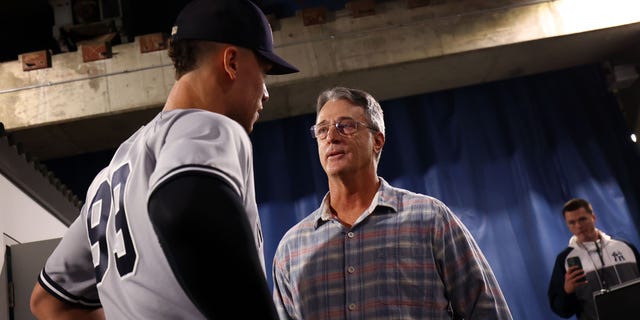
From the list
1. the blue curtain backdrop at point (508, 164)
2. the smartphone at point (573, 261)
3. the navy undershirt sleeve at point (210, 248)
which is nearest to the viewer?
the navy undershirt sleeve at point (210, 248)

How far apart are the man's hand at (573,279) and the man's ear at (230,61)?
3493 mm

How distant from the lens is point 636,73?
227 inches

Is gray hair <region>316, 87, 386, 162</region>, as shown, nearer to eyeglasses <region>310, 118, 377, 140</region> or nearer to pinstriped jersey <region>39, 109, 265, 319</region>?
eyeglasses <region>310, 118, 377, 140</region>

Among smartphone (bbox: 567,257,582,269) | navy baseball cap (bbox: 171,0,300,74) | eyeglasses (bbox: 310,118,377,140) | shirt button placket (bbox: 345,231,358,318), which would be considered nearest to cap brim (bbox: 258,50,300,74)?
navy baseball cap (bbox: 171,0,300,74)

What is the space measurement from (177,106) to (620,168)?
5140 mm

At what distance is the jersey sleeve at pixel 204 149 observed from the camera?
941mm

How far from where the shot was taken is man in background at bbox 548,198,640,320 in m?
4.34

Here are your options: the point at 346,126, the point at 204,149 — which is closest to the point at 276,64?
the point at 204,149

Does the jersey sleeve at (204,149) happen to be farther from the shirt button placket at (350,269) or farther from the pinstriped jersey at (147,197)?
the shirt button placket at (350,269)

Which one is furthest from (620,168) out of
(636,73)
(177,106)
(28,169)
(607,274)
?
(177,106)

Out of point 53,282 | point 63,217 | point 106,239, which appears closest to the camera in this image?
point 106,239

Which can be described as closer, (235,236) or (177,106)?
(235,236)

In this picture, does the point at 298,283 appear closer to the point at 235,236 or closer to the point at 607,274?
the point at 235,236

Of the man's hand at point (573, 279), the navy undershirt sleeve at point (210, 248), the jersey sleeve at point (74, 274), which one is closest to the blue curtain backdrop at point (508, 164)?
the man's hand at point (573, 279)
